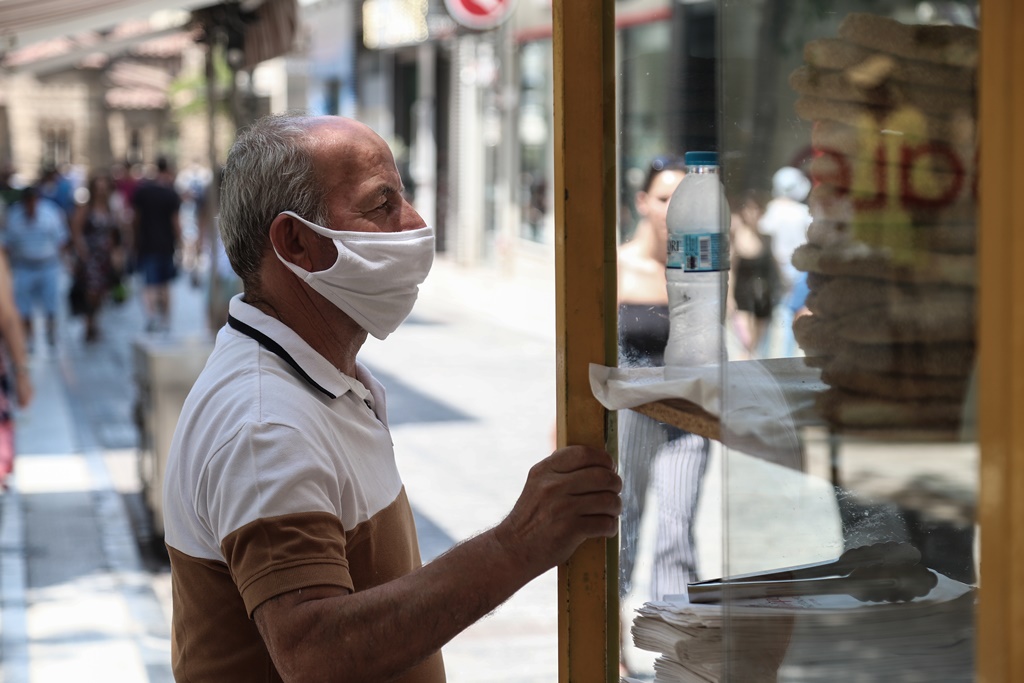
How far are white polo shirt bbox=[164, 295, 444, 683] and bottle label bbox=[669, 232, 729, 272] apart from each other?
0.56 metres

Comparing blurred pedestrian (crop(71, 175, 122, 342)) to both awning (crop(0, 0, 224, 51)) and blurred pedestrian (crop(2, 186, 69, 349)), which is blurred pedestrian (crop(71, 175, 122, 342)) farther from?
awning (crop(0, 0, 224, 51))

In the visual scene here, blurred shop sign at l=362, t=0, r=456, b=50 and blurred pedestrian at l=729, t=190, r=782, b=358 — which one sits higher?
blurred shop sign at l=362, t=0, r=456, b=50

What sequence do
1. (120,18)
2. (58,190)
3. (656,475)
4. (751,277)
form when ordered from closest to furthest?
(751,277) < (656,475) < (120,18) < (58,190)

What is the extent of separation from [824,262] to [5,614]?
5.07 meters

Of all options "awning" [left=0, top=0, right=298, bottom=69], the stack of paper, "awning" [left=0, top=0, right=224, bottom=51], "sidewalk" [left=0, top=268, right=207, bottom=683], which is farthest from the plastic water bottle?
"awning" [left=0, top=0, right=224, bottom=51]

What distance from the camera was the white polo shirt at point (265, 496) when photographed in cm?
161

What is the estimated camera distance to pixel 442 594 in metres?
1.62

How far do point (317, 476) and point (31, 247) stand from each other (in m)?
11.8

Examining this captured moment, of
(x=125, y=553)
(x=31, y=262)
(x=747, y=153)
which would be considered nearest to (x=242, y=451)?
(x=747, y=153)

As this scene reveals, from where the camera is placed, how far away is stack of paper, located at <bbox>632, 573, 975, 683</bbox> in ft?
4.23

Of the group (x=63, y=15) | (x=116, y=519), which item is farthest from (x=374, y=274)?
(x=63, y=15)

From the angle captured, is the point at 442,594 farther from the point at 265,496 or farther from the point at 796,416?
the point at 796,416

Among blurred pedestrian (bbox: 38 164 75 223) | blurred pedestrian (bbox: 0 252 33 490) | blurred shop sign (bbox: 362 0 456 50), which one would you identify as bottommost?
blurred pedestrian (bbox: 0 252 33 490)

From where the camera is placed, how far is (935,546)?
51.9 inches
